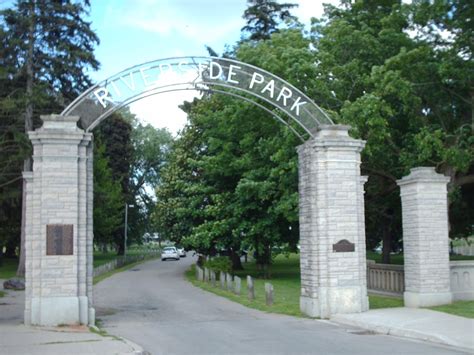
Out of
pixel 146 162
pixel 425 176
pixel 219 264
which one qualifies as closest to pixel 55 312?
pixel 425 176

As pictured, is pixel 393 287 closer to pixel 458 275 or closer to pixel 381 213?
pixel 458 275

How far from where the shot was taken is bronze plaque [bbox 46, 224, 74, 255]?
13359 mm

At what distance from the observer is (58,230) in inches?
528

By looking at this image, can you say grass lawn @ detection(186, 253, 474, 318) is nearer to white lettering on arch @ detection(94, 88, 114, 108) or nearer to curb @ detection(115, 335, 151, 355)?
curb @ detection(115, 335, 151, 355)

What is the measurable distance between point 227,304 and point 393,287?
5.46 meters

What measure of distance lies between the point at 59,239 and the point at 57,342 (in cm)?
319

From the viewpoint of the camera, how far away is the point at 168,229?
3634cm

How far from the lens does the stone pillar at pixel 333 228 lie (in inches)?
570

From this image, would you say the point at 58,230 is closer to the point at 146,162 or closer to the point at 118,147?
the point at 118,147

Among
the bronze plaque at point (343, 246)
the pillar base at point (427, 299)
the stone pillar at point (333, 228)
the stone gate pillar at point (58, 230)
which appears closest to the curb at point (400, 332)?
the stone pillar at point (333, 228)

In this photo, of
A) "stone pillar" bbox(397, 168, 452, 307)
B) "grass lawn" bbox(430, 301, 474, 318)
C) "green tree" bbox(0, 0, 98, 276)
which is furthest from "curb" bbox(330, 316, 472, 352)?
"green tree" bbox(0, 0, 98, 276)

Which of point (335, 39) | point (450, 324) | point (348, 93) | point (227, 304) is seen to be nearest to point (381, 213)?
point (348, 93)

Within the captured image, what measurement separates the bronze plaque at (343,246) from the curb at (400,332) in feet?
5.40

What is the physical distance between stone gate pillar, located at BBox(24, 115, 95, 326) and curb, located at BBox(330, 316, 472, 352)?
593 cm
